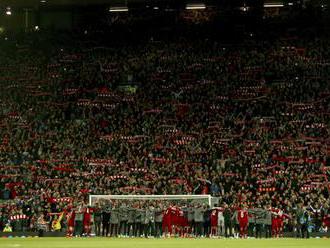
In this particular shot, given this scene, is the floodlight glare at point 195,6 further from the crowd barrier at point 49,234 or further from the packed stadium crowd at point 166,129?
the crowd barrier at point 49,234

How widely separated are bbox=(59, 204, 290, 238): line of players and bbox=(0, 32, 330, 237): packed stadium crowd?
4.5 inches

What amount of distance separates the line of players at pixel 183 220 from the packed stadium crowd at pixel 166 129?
0.12 m

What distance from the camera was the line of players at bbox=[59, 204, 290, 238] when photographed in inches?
1485

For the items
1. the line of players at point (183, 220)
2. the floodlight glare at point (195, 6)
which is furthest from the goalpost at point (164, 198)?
the floodlight glare at point (195, 6)

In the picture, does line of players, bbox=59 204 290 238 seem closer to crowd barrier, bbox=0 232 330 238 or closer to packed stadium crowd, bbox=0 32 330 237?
packed stadium crowd, bbox=0 32 330 237

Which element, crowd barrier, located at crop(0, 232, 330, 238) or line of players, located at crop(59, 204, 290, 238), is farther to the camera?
crowd barrier, located at crop(0, 232, 330, 238)

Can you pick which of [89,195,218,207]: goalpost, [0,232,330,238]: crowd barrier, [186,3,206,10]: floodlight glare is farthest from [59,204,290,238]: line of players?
[186,3,206,10]: floodlight glare

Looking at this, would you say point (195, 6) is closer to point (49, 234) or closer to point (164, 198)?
point (164, 198)

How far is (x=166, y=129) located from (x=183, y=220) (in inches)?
533

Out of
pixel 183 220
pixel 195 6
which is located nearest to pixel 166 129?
pixel 183 220

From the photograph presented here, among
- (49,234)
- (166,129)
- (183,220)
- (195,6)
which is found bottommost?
(49,234)

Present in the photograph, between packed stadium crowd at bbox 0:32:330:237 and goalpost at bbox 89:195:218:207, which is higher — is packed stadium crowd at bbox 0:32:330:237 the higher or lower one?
the higher one

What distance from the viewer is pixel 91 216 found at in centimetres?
3884

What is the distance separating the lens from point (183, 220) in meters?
38.1
